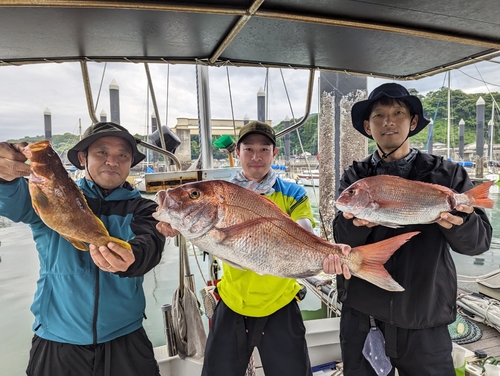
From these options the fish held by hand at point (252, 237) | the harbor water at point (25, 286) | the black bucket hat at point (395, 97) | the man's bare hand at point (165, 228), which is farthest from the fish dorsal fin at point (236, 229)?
the harbor water at point (25, 286)

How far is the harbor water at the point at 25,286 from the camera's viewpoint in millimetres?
4707

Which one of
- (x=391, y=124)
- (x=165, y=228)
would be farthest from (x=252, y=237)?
(x=391, y=124)

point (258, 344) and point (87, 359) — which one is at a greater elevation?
point (87, 359)

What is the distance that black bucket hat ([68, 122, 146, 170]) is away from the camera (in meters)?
1.78

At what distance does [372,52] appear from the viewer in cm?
231

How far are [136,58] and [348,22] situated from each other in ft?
5.21

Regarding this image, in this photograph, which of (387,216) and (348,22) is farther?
(348,22)

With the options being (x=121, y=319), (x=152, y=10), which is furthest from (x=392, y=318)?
(x=152, y=10)

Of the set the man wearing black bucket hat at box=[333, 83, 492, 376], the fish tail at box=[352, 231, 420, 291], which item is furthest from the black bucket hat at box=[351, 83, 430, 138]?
the fish tail at box=[352, 231, 420, 291]

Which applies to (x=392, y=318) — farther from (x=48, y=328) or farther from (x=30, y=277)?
(x=30, y=277)

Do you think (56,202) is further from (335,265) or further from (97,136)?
(335,265)

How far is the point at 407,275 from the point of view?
1.95m

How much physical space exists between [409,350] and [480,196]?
1.09 metres

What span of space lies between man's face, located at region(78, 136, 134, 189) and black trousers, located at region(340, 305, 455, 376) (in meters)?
1.92
